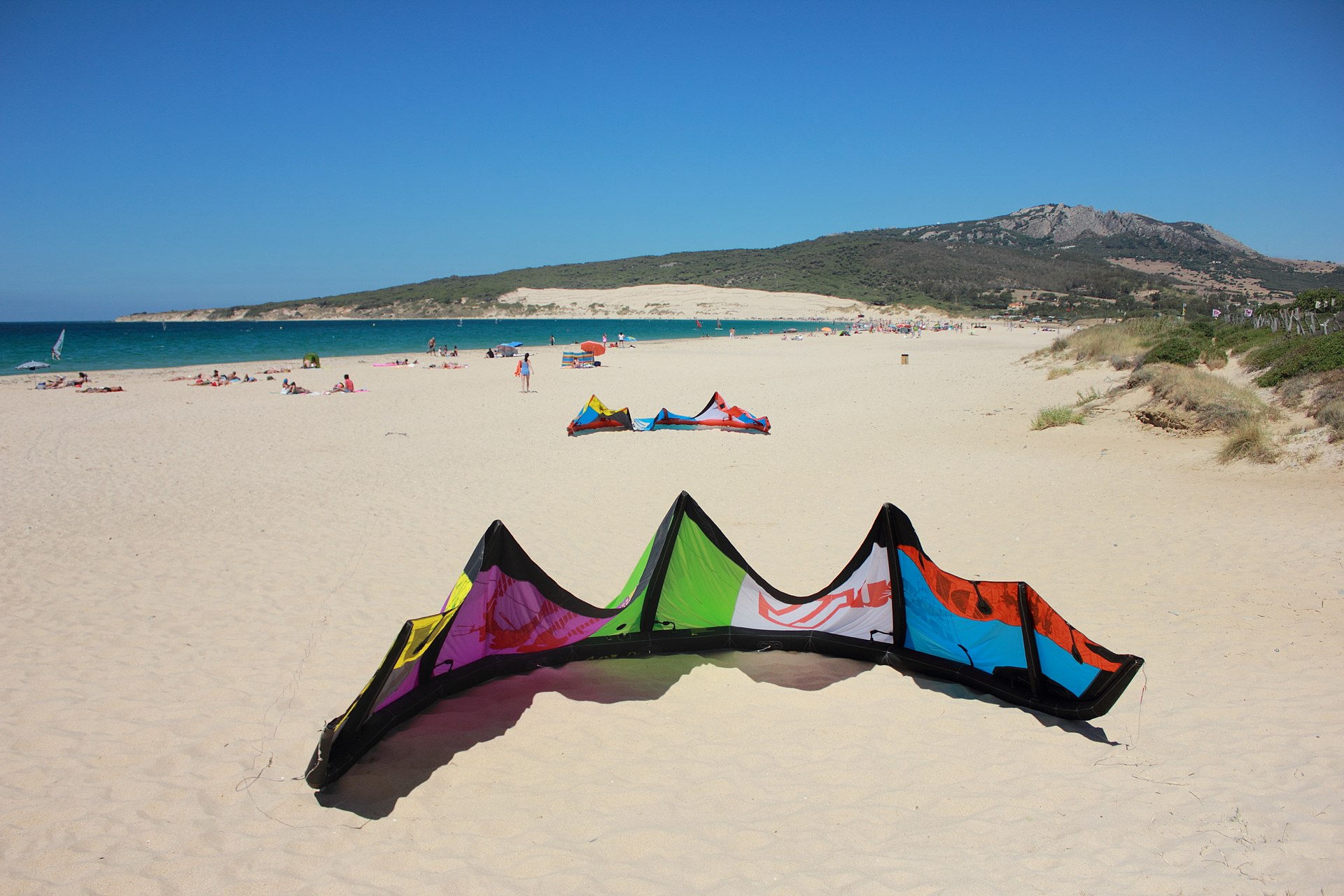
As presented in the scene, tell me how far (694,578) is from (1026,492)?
248 inches

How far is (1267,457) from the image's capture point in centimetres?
943

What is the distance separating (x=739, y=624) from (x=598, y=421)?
1019cm

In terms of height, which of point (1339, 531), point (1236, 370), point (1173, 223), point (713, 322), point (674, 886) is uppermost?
point (1173, 223)

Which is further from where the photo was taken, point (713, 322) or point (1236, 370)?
point (713, 322)

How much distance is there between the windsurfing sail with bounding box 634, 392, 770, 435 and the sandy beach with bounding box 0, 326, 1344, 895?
444cm

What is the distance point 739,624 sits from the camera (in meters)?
5.28

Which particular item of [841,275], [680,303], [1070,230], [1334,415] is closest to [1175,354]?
[1334,415]

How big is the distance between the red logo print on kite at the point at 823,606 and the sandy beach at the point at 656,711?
281 mm

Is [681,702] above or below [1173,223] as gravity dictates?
below

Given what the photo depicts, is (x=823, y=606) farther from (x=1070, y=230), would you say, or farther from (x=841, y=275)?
(x=1070, y=230)

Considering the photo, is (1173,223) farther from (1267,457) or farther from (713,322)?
(1267,457)

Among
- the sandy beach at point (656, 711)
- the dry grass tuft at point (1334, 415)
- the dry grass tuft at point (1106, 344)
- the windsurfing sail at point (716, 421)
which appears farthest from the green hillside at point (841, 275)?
the sandy beach at point (656, 711)

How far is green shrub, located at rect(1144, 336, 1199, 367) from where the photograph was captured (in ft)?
49.4

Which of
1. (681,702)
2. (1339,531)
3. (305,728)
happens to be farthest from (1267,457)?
(305,728)
